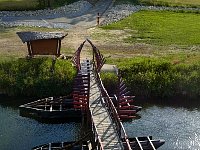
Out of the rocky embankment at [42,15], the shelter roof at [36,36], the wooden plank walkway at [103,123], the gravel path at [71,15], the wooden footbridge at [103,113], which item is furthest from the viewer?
the gravel path at [71,15]

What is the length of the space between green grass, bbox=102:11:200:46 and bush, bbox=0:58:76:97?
1359cm

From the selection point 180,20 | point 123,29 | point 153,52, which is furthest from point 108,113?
point 180,20

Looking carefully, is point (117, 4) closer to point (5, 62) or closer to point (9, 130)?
point (5, 62)

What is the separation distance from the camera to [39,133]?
→ 35594 millimetres

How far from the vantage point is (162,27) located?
195ft

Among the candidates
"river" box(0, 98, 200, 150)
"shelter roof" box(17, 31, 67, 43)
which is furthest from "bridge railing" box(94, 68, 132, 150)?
"shelter roof" box(17, 31, 67, 43)

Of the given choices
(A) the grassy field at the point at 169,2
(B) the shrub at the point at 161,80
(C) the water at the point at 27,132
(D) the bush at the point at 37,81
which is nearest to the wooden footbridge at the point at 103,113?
(C) the water at the point at 27,132

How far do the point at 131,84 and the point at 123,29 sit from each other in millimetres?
17371

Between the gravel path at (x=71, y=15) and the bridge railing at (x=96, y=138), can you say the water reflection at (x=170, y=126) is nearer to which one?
the bridge railing at (x=96, y=138)

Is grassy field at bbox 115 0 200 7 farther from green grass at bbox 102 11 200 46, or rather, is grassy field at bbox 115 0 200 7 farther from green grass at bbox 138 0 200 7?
green grass at bbox 102 11 200 46

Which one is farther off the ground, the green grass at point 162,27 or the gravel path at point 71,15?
the gravel path at point 71,15

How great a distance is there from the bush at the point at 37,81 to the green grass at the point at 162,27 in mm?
13588

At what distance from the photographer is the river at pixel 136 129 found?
33969 mm

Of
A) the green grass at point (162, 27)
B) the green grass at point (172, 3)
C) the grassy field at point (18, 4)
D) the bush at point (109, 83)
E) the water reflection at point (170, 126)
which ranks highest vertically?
the grassy field at point (18, 4)
